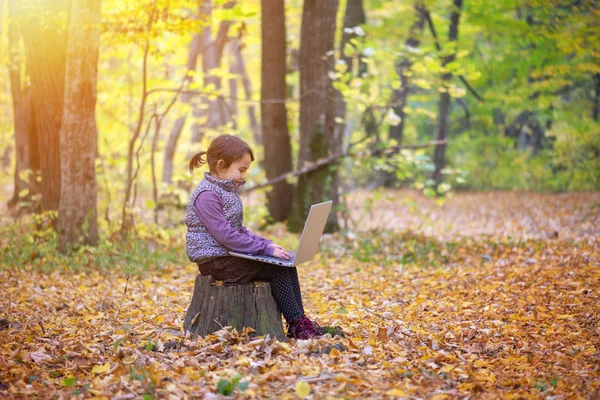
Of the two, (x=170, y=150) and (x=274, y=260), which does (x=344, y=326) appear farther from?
(x=170, y=150)

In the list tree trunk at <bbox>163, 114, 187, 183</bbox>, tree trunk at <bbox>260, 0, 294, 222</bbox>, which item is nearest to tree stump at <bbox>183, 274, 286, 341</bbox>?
tree trunk at <bbox>260, 0, 294, 222</bbox>

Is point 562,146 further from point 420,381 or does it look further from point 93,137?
point 420,381

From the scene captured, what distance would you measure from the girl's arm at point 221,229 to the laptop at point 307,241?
0.06m

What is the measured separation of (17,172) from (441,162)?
45.4ft

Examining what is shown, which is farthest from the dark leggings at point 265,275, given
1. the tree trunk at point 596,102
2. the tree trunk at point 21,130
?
the tree trunk at point 596,102

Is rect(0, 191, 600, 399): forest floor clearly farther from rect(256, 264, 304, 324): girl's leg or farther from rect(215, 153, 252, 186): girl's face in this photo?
rect(215, 153, 252, 186): girl's face

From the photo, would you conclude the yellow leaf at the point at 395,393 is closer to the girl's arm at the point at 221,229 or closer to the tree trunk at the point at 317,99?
the girl's arm at the point at 221,229

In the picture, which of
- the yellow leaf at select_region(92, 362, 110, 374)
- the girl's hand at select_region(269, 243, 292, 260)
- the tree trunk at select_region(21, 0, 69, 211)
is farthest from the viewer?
the tree trunk at select_region(21, 0, 69, 211)

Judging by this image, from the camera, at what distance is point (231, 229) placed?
4773 mm

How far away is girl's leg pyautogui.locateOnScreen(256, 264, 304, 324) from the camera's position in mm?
4930

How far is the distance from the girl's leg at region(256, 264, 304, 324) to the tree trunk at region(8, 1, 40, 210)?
269 inches

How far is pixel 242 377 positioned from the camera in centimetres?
411

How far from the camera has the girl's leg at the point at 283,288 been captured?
4930 millimetres

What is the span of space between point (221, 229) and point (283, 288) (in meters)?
0.64
